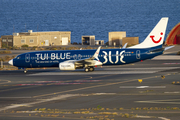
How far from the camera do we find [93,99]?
26844 mm

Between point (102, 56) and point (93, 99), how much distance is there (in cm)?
2176

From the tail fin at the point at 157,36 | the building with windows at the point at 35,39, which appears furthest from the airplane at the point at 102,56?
the building with windows at the point at 35,39

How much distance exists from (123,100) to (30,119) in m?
9.12

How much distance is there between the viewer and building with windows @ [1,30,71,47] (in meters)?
107

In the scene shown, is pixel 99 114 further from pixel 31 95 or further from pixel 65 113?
pixel 31 95

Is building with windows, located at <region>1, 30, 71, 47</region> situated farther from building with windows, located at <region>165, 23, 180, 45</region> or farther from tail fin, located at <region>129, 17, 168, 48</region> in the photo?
tail fin, located at <region>129, 17, 168, 48</region>

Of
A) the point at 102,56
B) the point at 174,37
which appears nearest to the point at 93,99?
the point at 102,56

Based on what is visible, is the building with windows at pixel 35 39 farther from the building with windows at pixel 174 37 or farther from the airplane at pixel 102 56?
the airplane at pixel 102 56

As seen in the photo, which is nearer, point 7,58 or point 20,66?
point 20,66

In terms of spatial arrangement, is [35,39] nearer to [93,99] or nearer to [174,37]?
[174,37]

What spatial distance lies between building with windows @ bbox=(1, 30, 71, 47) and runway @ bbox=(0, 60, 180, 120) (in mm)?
67863

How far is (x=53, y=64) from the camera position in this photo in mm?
49500

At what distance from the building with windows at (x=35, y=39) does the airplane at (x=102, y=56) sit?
189ft

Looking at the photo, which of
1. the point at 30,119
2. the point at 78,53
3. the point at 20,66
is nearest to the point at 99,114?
the point at 30,119
